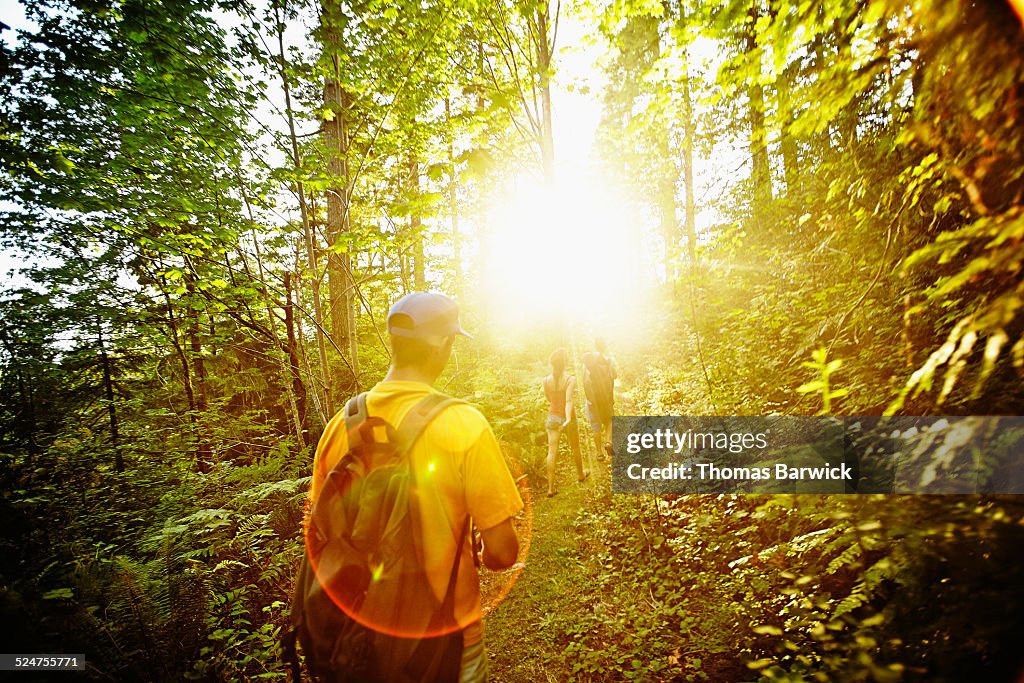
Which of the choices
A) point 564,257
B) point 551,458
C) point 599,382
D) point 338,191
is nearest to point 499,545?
point 551,458

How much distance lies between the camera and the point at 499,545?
1.86 metres

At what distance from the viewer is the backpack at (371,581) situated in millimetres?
1472

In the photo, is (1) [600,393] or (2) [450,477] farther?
(1) [600,393]

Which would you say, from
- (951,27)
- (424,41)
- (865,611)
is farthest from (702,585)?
(424,41)

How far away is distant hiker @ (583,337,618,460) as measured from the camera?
7.14 m

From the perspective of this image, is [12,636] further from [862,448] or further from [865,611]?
[862,448]

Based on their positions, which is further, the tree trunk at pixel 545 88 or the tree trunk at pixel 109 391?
the tree trunk at pixel 545 88

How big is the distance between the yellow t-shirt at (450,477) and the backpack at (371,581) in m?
0.06

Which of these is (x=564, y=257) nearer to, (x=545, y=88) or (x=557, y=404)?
(x=545, y=88)

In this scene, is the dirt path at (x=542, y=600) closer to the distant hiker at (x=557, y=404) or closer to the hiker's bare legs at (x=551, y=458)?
the hiker's bare legs at (x=551, y=458)

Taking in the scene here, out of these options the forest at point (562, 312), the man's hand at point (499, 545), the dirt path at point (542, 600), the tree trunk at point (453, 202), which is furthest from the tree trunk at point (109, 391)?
the man's hand at point (499, 545)

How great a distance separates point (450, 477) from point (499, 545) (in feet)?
1.35

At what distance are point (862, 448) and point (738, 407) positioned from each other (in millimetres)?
3211

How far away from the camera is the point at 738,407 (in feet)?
18.2
